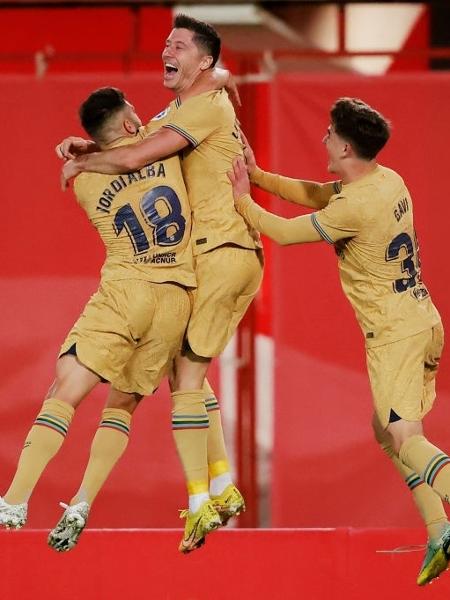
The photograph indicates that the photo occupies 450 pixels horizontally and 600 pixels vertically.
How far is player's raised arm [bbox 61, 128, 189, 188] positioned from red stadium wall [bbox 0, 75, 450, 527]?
1.82m

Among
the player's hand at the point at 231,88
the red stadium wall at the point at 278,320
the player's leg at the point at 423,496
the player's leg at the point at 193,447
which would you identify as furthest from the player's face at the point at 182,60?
the red stadium wall at the point at 278,320

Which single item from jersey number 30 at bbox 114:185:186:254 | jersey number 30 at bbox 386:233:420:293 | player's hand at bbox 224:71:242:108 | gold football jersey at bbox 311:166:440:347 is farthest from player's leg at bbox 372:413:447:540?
player's hand at bbox 224:71:242:108

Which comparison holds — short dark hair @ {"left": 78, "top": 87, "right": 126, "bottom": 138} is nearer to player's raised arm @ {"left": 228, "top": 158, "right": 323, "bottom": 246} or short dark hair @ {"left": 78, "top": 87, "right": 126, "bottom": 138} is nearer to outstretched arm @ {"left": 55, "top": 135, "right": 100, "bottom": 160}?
outstretched arm @ {"left": 55, "top": 135, "right": 100, "bottom": 160}

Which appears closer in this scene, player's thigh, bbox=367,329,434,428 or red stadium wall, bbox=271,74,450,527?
player's thigh, bbox=367,329,434,428

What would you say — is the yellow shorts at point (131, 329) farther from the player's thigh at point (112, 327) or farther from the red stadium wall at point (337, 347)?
the red stadium wall at point (337, 347)

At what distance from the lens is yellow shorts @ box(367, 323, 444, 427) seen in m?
5.60

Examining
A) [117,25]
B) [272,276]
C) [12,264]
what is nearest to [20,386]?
[12,264]

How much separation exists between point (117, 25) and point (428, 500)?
6017 mm

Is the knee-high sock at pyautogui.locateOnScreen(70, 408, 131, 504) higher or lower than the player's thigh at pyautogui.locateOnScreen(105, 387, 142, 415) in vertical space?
lower

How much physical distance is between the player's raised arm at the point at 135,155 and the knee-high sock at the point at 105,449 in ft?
3.11

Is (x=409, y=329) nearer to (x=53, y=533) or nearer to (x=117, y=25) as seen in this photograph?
(x=53, y=533)

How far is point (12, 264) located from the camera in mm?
7461

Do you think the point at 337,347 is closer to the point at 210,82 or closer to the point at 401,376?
the point at 401,376

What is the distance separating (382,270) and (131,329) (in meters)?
0.95
